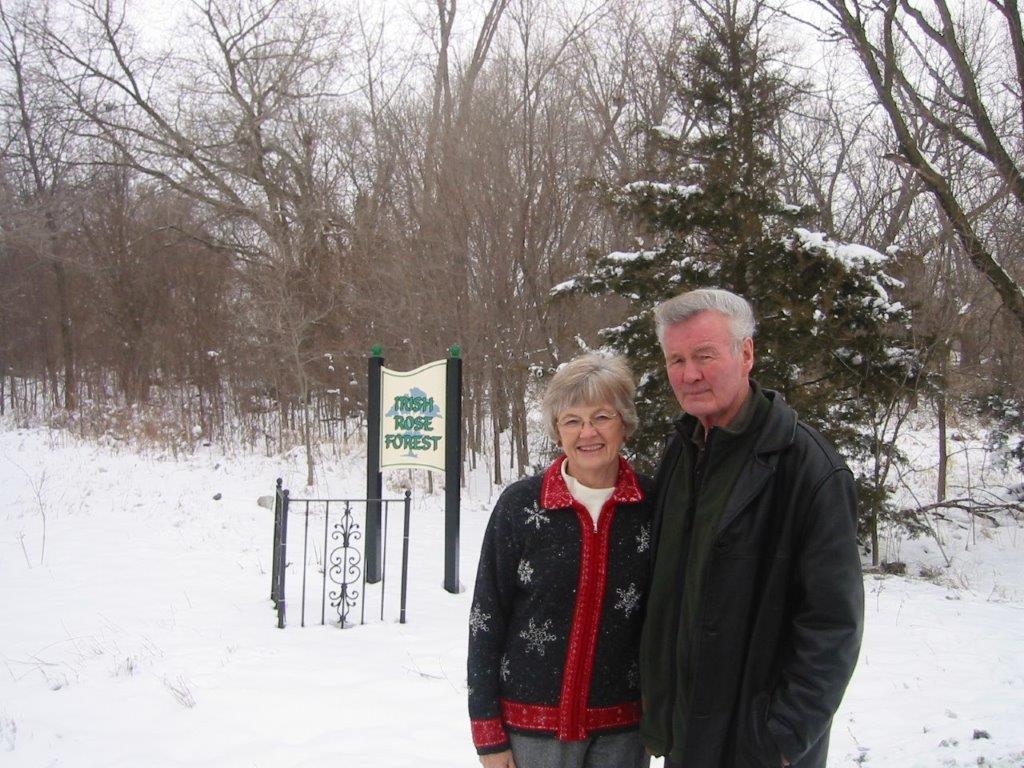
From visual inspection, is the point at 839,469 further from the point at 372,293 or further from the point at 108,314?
the point at 108,314

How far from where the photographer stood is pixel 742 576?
1833 millimetres

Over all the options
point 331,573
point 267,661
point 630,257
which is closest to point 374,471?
point 331,573

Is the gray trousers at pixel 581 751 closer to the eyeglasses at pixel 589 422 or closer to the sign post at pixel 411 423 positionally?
the eyeglasses at pixel 589 422

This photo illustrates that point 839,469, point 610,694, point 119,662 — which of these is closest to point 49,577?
point 119,662

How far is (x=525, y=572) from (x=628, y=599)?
0.98 feet

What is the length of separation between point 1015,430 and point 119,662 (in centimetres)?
1197

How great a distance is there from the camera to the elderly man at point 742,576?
5.74 feet

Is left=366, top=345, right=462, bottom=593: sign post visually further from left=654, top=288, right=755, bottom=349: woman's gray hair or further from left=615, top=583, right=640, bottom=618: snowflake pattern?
left=654, top=288, right=755, bottom=349: woman's gray hair

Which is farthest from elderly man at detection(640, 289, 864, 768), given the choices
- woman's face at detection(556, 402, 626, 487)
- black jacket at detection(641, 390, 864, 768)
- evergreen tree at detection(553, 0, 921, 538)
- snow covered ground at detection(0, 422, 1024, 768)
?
evergreen tree at detection(553, 0, 921, 538)

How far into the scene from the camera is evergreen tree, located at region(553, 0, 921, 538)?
7.66 metres

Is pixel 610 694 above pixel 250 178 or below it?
below

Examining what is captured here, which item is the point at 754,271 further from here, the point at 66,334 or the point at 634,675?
the point at 66,334

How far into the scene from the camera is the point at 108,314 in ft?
72.8

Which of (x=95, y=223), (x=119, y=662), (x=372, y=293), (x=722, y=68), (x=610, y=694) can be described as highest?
(x=95, y=223)
